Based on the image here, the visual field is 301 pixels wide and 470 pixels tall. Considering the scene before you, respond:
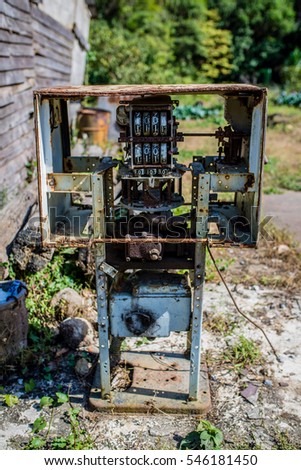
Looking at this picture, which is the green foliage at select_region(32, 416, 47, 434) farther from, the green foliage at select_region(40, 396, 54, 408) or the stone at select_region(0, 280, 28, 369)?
the stone at select_region(0, 280, 28, 369)

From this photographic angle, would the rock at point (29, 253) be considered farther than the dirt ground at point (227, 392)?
Yes

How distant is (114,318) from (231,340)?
1563mm

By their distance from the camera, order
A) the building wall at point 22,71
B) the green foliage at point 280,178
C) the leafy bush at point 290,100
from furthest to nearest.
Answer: the leafy bush at point 290,100
the green foliage at point 280,178
the building wall at point 22,71

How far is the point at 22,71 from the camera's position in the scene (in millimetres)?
7113

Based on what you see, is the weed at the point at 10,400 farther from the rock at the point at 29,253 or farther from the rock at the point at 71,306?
the rock at the point at 29,253

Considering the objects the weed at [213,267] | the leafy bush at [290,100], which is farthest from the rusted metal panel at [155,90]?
the leafy bush at [290,100]

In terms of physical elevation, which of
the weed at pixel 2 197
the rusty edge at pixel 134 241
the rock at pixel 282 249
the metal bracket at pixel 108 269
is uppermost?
the rusty edge at pixel 134 241

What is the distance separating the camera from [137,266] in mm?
3318

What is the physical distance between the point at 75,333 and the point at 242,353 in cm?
155

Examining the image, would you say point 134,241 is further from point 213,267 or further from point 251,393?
point 213,267

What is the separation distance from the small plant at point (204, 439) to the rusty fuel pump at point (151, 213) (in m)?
0.28

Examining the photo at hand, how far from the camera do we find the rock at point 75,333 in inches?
170

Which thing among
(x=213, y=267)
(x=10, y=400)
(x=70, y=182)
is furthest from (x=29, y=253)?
(x=213, y=267)
